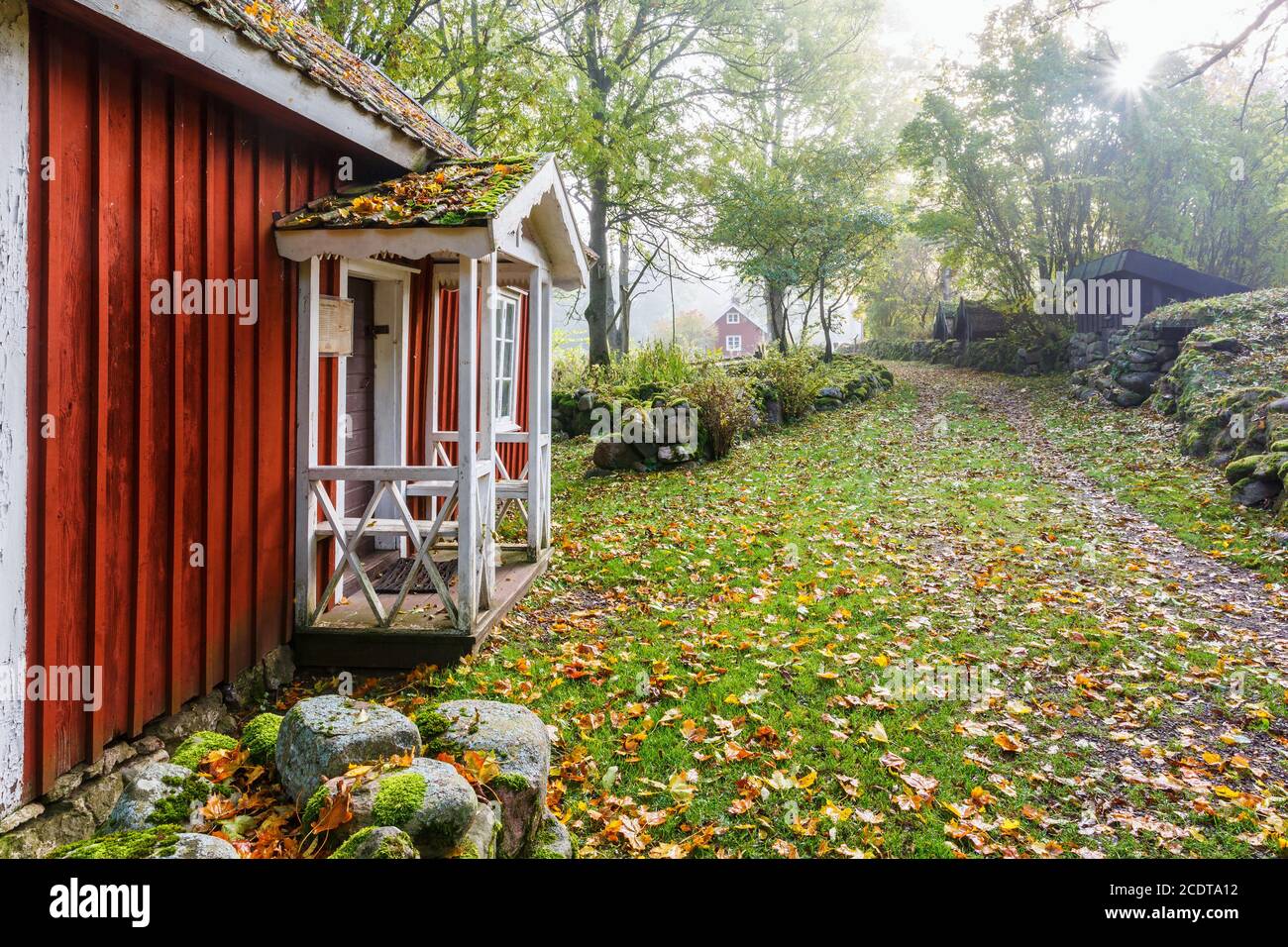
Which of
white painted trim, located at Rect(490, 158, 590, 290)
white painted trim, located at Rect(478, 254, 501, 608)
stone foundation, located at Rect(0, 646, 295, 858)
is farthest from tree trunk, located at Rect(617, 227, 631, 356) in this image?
stone foundation, located at Rect(0, 646, 295, 858)

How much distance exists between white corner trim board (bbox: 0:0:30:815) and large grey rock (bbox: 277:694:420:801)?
0.98 metres

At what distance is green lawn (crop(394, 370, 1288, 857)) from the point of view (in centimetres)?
363

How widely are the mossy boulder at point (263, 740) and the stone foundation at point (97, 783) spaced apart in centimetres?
54

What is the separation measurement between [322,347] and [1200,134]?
23.7 metres

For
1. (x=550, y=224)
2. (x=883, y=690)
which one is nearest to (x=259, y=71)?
(x=550, y=224)

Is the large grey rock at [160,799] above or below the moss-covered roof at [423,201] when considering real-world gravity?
below

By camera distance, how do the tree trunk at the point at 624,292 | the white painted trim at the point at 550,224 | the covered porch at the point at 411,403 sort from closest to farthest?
the covered porch at the point at 411,403, the white painted trim at the point at 550,224, the tree trunk at the point at 624,292

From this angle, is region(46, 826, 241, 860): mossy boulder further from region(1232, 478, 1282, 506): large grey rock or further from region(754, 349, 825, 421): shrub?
region(754, 349, 825, 421): shrub

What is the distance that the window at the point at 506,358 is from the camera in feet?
30.6

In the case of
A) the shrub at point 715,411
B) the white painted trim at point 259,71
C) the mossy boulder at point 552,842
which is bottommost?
the mossy boulder at point 552,842

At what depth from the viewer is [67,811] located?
338cm

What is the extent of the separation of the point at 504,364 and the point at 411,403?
8.22 ft

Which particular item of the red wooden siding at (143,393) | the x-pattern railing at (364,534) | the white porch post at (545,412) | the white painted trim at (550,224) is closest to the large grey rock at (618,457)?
the white porch post at (545,412)

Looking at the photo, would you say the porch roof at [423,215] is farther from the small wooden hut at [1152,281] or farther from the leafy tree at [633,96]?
the small wooden hut at [1152,281]
